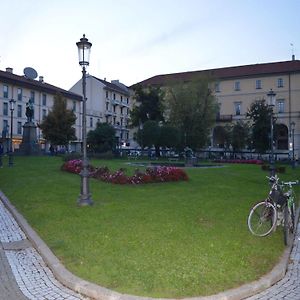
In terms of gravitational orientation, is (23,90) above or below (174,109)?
above

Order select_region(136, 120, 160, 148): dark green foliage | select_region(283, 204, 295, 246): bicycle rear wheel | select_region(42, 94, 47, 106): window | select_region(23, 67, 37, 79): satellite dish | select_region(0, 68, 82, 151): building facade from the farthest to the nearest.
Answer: select_region(42, 94, 47, 106): window, select_region(23, 67, 37, 79): satellite dish, select_region(0, 68, 82, 151): building facade, select_region(136, 120, 160, 148): dark green foliage, select_region(283, 204, 295, 246): bicycle rear wheel

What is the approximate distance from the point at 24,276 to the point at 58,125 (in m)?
49.8

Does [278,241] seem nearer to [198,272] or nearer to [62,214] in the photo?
[198,272]

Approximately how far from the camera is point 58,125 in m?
54.5

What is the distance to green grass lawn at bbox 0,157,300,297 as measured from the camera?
5.58 meters

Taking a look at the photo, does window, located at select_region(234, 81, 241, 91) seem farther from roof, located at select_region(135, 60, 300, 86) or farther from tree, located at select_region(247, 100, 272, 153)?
tree, located at select_region(247, 100, 272, 153)

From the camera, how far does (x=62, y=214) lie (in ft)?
34.4

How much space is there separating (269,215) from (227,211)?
101 inches

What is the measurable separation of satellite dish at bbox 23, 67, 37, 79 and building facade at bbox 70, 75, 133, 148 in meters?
14.5

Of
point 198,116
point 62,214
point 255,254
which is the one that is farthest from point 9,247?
point 198,116

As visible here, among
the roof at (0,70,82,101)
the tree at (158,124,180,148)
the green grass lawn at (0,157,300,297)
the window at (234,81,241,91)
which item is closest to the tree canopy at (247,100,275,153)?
the tree at (158,124,180,148)

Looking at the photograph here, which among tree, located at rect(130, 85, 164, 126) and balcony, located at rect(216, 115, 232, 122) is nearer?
tree, located at rect(130, 85, 164, 126)

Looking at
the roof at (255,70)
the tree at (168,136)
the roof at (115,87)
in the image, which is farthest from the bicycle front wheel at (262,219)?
the roof at (115,87)

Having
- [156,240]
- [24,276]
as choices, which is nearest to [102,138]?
[156,240]
